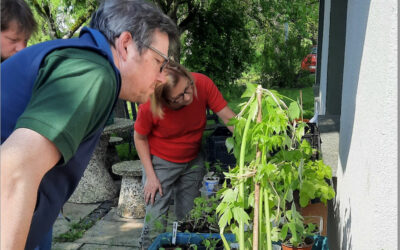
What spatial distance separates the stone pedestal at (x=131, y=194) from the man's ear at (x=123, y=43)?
4.04 meters

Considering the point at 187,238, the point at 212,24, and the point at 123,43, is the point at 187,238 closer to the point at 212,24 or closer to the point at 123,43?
the point at 123,43

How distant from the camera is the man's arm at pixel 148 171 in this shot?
3500 mm

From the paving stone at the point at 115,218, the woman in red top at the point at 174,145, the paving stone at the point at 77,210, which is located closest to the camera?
the woman in red top at the point at 174,145

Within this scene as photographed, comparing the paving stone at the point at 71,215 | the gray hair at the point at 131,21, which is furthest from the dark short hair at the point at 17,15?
the paving stone at the point at 71,215

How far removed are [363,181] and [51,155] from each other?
3.91 ft

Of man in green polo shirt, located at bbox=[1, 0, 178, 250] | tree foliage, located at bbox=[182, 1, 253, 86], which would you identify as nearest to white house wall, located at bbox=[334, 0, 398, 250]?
man in green polo shirt, located at bbox=[1, 0, 178, 250]

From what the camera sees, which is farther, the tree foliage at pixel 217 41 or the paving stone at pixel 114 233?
the tree foliage at pixel 217 41

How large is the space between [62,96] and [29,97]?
18 centimetres

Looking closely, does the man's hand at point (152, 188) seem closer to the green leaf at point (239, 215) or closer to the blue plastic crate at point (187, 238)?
the blue plastic crate at point (187, 238)

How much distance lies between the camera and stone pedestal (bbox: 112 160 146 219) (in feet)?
17.9

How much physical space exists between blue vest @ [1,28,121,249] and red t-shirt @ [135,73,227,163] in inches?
70.9

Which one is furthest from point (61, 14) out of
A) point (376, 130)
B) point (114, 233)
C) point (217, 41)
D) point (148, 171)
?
point (376, 130)

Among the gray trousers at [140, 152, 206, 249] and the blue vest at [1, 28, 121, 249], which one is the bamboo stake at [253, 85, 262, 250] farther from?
the gray trousers at [140, 152, 206, 249]

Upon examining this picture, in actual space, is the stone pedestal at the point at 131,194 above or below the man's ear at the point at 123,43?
below
